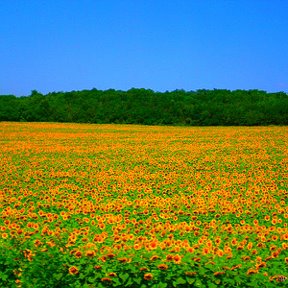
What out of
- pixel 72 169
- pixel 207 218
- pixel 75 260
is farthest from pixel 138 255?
pixel 72 169

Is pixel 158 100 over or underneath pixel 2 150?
over

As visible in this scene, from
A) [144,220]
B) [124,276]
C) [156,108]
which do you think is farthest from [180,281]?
[156,108]

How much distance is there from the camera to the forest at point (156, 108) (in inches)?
2648

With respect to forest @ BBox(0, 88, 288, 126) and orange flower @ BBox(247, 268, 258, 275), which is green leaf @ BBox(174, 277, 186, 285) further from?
forest @ BBox(0, 88, 288, 126)

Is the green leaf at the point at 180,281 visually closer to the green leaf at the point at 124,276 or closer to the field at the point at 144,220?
the field at the point at 144,220

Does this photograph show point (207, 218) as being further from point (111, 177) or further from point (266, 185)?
point (111, 177)

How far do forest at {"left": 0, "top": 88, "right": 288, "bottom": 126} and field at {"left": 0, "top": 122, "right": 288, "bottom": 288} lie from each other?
42.6 m

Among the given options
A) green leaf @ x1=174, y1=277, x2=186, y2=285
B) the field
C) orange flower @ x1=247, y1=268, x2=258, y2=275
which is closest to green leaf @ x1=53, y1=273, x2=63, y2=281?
the field

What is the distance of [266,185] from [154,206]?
Answer: 193 inches

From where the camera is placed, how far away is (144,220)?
33.2 feet

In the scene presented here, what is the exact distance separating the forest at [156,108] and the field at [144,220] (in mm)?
42648

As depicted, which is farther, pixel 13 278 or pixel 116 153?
pixel 116 153

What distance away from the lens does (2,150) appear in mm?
26953

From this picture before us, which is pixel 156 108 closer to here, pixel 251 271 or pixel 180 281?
pixel 251 271
